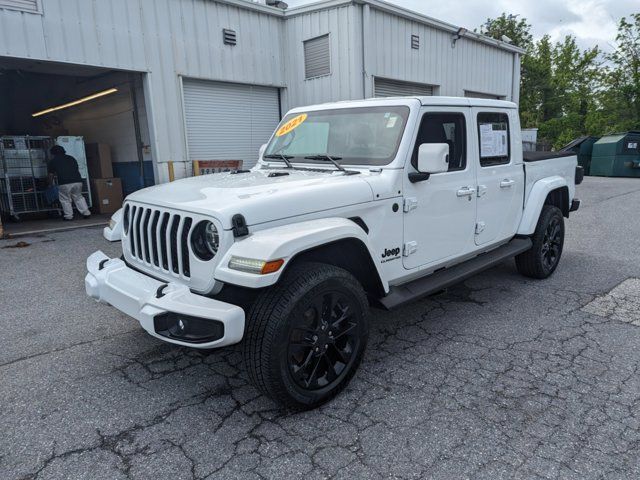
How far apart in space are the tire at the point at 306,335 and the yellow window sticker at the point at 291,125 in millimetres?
1852

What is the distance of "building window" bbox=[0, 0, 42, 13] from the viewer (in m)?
7.04

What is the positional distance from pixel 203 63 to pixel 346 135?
670 cm

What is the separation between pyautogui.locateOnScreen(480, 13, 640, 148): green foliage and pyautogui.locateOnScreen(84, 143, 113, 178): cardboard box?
2904cm

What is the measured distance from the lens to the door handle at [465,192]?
3827mm

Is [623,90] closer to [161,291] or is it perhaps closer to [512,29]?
[512,29]

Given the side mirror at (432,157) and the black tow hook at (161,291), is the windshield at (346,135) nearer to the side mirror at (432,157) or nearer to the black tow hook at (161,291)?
the side mirror at (432,157)

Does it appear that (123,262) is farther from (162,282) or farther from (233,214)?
(233,214)

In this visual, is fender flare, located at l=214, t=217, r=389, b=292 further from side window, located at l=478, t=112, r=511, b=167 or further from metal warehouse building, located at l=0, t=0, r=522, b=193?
metal warehouse building, located at l=0, t=0, r=522, b=193

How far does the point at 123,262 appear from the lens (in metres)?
3.30

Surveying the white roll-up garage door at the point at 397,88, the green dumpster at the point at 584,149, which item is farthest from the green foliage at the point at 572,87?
the white roll-up garage door at the point at 397,88

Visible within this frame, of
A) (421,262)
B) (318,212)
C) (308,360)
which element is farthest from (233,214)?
(421,262)

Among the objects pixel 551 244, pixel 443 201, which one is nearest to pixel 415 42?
pixel 551 244

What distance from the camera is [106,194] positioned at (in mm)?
10898

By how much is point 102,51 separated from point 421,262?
724cm
